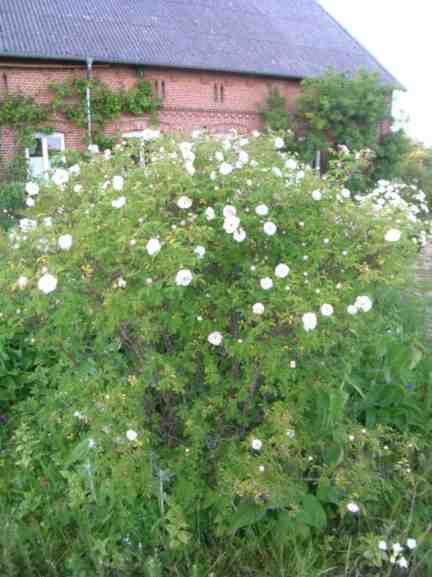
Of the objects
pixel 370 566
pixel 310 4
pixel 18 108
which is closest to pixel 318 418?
pixel 370 566

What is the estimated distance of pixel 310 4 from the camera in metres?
22.5

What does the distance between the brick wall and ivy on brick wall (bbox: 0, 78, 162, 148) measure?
215 millimetres

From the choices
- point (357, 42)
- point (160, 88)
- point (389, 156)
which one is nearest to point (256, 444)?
point (160, 88)

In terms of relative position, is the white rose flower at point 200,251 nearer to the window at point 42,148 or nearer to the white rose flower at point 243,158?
the white rose flower at point 243,158

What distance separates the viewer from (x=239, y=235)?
1928 millimetres

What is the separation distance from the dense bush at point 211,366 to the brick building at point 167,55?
1067 centimetres

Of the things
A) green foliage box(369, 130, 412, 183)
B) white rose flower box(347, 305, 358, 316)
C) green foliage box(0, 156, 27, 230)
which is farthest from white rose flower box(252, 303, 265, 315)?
green foliage box(369, 130, 412, 183)

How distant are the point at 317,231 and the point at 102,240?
0.89 metres

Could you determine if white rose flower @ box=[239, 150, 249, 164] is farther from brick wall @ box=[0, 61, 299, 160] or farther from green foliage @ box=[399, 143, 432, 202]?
green foliage @ box=[399, 143, 432, 202]

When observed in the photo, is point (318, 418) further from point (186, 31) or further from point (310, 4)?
point (310, 4)

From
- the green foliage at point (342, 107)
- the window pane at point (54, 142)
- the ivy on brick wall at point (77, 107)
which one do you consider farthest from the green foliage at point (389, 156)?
the window pane at point (54, 142)

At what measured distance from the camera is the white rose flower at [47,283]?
1891 millimetres

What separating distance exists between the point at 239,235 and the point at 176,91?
47.1ft

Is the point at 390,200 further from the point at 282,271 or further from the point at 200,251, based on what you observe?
the point at 200,251
